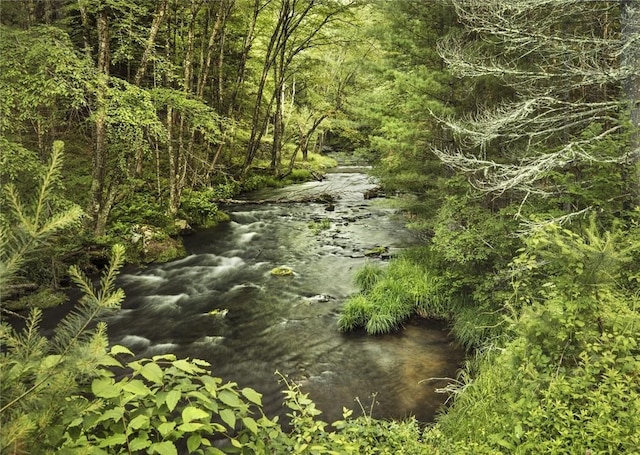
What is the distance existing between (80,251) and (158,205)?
3830mm

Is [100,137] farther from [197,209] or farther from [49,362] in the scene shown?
[49,362]

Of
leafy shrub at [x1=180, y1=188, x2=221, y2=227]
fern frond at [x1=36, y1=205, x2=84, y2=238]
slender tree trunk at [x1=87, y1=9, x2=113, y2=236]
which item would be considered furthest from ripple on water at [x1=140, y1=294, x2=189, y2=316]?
fern frond at [x1=36, y1=205, x2=84, y2=238]

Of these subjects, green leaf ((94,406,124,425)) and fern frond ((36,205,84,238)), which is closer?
fern frond ((36,205,84,238))

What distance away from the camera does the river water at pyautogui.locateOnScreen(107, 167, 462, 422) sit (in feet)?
20.6

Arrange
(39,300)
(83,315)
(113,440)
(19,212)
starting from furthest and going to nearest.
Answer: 1. (39,300)
2. (113,440)
3. (83,315)
4. (19,212)

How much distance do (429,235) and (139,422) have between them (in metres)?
10.7

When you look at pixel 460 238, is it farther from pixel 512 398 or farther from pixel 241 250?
pixel 241 250

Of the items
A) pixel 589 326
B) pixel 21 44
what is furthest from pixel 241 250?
pixel 589 326

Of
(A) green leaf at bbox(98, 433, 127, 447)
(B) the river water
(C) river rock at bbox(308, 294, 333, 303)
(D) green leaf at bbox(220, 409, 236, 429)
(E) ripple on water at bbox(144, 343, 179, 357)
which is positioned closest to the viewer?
(A) green leaf at bbox(98, 433, 127, 447)

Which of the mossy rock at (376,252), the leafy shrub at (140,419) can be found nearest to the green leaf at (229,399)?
the leafy shrub at (140,419)

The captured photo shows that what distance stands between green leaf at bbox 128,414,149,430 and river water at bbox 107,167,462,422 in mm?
4274

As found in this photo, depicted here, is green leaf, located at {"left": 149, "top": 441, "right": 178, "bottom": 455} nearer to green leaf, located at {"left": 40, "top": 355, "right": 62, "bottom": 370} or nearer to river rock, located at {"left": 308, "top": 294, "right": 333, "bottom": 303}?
green leaf, located at {"left": 40, "top": 355, "right": 62, "bottom": 370}

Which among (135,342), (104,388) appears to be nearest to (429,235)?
(135,342)

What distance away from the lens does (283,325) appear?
833 cm
